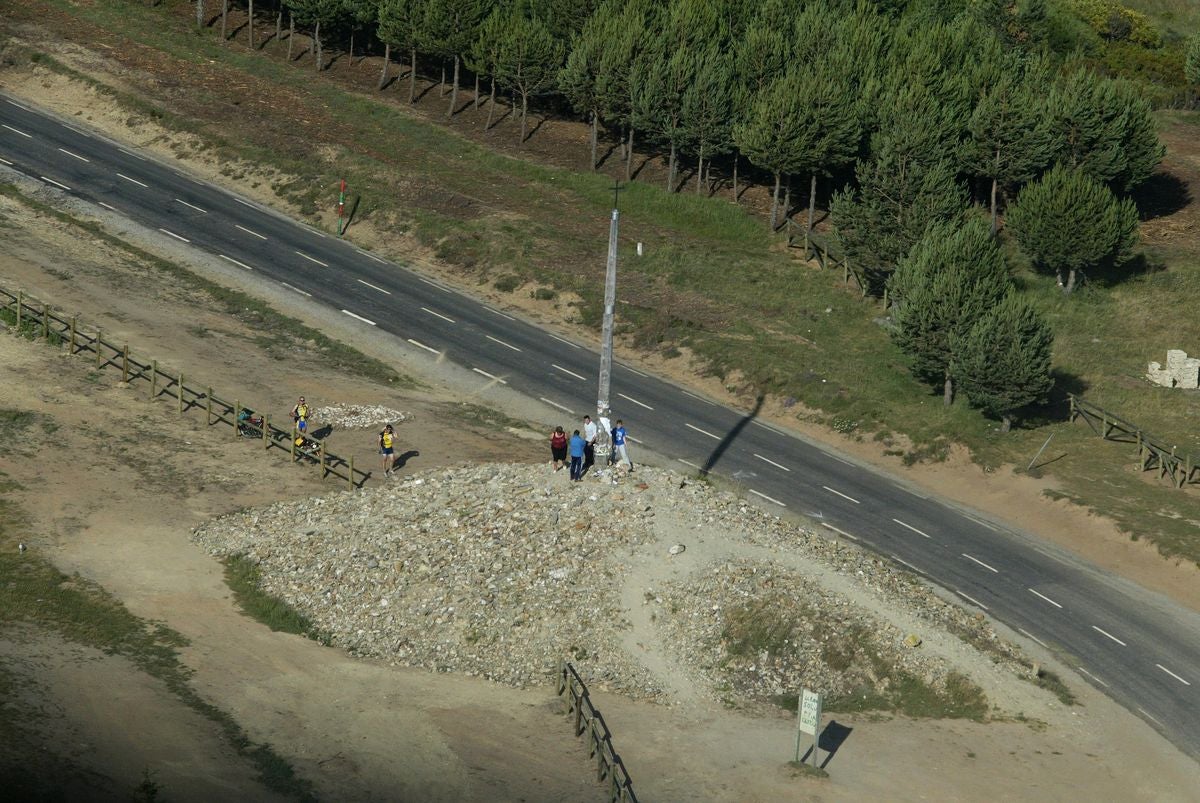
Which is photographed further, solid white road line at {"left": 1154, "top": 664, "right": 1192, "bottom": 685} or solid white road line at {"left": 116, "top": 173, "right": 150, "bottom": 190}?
solid white road line at {"left": 116, "top": 173, "right": 150, "bottom": 190}

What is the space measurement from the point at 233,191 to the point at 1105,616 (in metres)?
52.3

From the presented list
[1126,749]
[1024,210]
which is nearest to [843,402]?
[1024,210]

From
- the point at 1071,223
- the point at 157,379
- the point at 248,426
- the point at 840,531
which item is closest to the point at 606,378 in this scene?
the point at 840,531

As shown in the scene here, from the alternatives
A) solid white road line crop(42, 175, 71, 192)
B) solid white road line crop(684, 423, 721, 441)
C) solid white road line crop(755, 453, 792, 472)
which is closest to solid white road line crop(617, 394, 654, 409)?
solid white road line crop(684, 423, 721, 441)

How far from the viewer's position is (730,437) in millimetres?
56875

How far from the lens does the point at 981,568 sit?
4794cm

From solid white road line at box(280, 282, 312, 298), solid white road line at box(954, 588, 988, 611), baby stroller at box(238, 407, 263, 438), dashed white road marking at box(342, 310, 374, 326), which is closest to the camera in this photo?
solid white road line at box(954, 588, 988, 611)

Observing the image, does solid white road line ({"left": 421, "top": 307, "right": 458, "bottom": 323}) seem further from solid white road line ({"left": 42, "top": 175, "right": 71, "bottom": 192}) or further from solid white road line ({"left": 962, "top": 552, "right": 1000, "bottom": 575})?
solid white road line ({"left": 962, "top": 552, "right": 1000, "bottom": 575})

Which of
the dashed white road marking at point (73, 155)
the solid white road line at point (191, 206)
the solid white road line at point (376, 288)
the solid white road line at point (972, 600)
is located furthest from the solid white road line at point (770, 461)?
the dashed white road marking at point (73, 155)

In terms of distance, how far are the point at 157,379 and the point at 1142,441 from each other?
3959cm

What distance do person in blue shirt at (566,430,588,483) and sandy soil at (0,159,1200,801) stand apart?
12.8 feet

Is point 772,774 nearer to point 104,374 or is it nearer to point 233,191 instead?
point 104,374

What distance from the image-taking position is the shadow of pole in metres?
53.6

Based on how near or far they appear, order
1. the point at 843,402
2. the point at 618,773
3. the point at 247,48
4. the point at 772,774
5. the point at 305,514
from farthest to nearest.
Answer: the point at 247,48 < the point at 843,402 < the point at 305,514 < the point at 772,774 < the point at 618,773
